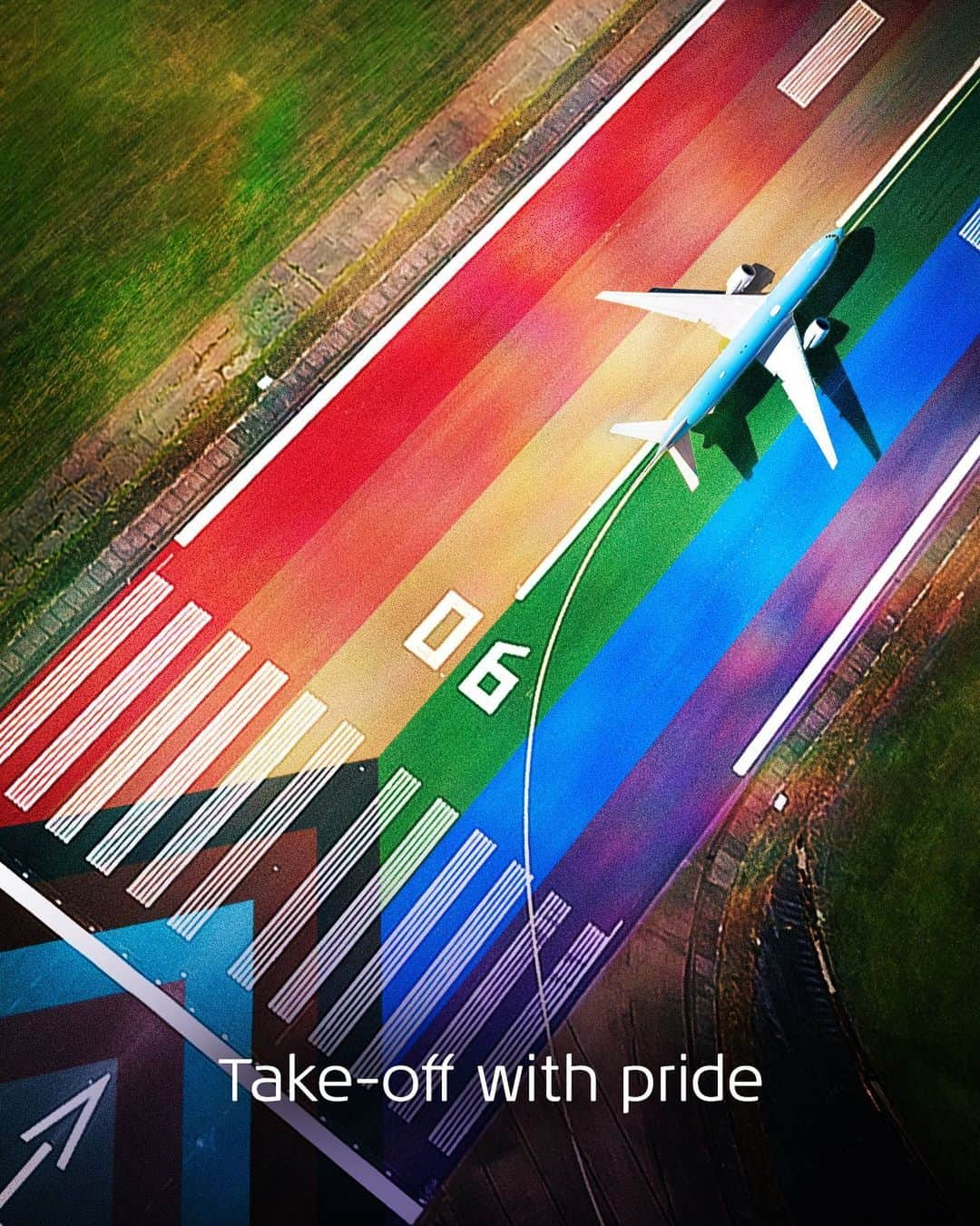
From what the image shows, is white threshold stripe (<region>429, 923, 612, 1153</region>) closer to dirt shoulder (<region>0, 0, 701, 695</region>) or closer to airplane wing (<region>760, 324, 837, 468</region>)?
airplane wing (<region>760, 324, 837, 468</region>)

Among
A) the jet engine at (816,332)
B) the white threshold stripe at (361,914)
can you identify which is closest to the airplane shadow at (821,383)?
the jet engine at (816,332)

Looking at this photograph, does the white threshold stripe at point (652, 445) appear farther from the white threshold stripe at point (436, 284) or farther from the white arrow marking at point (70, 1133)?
the white arrow marking at point (70, 1133)

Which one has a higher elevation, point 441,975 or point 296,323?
point 296,323

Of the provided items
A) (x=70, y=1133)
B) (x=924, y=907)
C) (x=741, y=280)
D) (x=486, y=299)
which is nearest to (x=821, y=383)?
(x=741, y=280)

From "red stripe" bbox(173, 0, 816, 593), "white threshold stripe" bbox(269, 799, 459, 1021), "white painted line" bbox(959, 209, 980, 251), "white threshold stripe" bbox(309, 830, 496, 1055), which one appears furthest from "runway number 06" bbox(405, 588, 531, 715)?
"white painted line" bbox(959, 209, 980, 251)

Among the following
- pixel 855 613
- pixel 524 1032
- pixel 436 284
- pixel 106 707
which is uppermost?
pixel 855 613

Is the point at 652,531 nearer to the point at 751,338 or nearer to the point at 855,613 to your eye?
the point at 751,338
